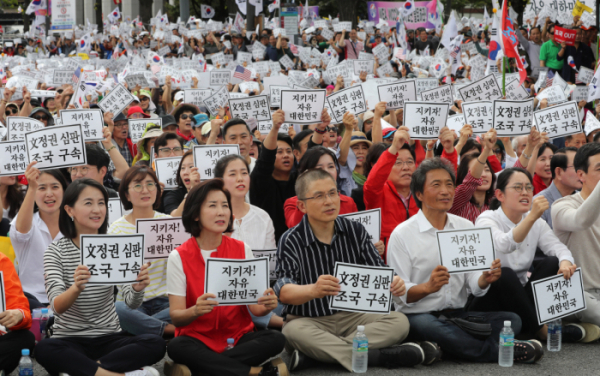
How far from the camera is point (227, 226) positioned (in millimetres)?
4812

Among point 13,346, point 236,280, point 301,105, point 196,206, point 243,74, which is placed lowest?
point 13,346

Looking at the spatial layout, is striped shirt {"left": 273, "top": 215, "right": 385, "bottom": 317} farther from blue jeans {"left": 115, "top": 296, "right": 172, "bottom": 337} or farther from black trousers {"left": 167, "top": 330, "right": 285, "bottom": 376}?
blue jeans {"left": 115, "top": 296, "right": 172, "bottom": 337}

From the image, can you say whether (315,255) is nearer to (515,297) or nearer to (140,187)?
(140,187)

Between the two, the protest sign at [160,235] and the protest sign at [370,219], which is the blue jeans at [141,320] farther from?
the protest sign at [370,219]

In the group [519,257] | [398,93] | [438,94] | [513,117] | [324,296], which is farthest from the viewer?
[438,94]

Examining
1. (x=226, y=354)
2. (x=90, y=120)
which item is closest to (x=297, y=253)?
(x=226, y=354)

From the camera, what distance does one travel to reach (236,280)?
4.53 meters

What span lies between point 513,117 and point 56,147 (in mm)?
4275

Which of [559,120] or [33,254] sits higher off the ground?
[559,120]

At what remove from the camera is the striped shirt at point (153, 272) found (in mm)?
5387

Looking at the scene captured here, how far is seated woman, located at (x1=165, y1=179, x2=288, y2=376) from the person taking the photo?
4531 mm

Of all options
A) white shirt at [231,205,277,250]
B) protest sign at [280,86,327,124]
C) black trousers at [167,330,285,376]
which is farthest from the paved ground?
protest sign at [280,86,327,124]

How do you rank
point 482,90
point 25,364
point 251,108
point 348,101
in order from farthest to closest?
point 482,90
point 251,108
point 348,101
point 25,364

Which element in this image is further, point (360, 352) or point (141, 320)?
point (141, 320)
